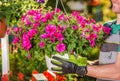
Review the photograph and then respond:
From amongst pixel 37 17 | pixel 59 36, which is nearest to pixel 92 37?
pixel 59 36

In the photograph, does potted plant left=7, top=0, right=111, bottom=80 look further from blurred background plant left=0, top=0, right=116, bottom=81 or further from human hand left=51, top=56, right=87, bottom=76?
blurred background plant left=0, top=0, right=116, bottom=81

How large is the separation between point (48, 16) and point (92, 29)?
0.30 m

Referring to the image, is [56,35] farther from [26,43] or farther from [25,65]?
[25,65]

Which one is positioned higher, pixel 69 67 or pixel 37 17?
pixel 37 17

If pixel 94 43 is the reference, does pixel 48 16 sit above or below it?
above

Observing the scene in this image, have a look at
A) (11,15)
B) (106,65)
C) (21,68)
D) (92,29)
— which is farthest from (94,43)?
(21,68)

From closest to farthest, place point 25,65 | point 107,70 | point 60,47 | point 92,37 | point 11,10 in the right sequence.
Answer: point 107,70
point 60,47
point 92,37
point 11,10
point 25,65

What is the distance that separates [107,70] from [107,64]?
59 mm

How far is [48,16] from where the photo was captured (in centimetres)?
250

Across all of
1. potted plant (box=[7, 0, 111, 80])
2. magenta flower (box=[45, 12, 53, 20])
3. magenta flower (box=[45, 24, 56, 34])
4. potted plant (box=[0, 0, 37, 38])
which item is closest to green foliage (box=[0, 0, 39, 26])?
A: potted plant (box=[0, 0, 37, 38])

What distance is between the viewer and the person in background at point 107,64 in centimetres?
221

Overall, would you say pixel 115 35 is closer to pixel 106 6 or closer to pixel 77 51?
pixel 77 51

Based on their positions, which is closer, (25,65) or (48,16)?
(48,16)

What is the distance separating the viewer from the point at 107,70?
220 cm
